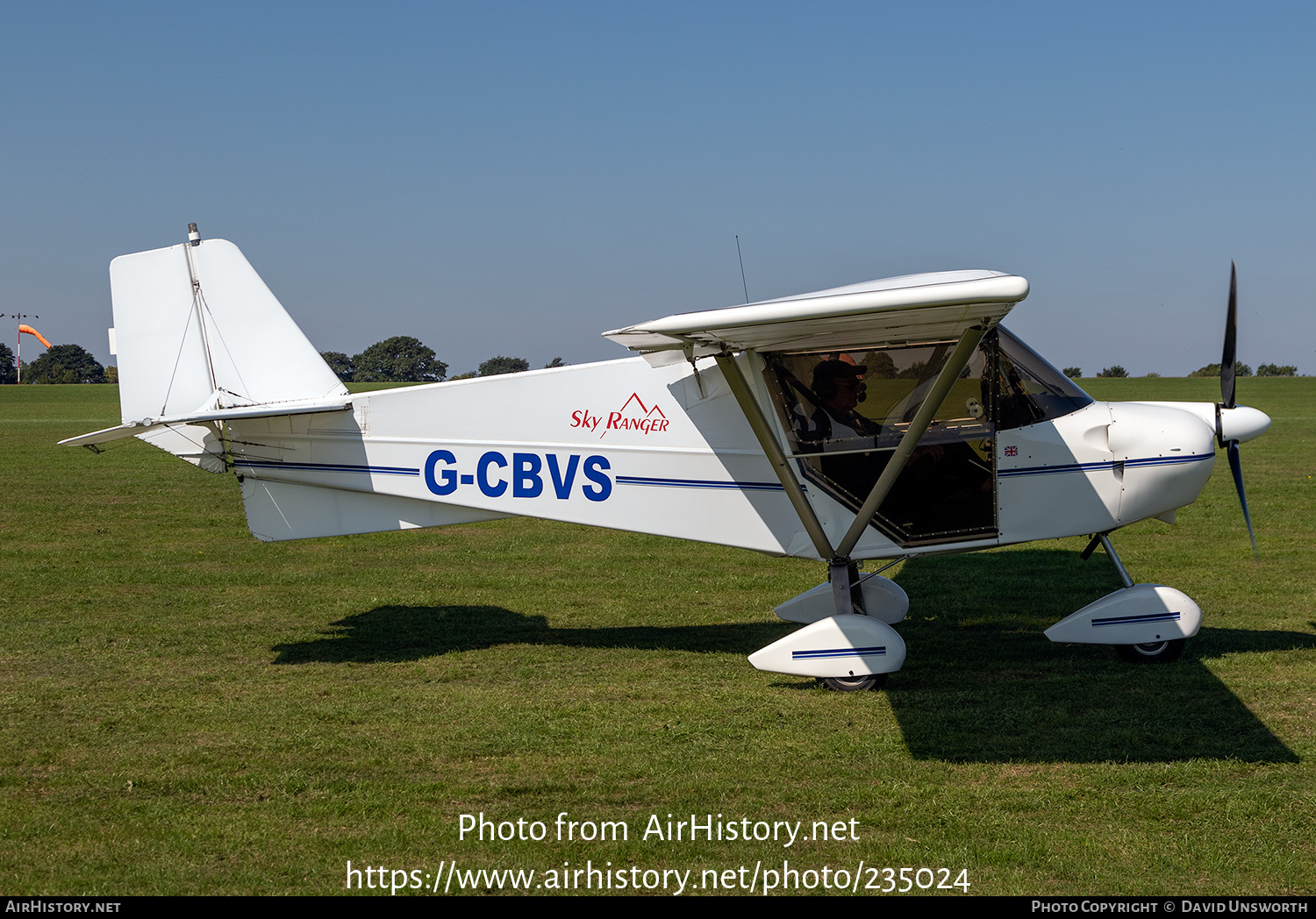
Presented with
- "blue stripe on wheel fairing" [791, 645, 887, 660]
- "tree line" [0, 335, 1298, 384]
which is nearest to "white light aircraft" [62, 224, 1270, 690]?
"blue stripe on wheel fairing" [791, 645, 887, 660]

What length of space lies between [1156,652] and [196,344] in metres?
7.34

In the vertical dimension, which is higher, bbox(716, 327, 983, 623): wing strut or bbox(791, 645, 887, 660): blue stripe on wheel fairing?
bbox(716, 327, 983, 623): wing strut

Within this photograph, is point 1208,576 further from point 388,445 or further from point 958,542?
point 388,445

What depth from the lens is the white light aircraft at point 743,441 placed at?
20.4 feet

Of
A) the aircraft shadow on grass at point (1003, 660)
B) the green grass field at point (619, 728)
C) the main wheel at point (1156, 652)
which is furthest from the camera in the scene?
the main wheel at point (1156, 652)

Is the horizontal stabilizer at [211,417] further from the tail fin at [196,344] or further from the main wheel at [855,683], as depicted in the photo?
the main wheel at [855,683]

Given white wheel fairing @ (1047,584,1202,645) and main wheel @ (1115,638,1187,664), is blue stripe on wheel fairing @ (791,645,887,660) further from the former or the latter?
main wheel @ (1115,638,1187,664)

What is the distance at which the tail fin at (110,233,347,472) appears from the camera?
7.20 meters

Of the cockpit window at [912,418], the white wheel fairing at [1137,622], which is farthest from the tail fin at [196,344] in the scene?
the white wheel fairing at [1137,622]

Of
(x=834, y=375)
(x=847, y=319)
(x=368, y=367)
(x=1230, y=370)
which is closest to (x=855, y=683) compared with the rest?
(x=834, y=375)

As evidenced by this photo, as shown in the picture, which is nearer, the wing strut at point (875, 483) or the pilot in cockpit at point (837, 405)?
the wing strut at point (875, 483)

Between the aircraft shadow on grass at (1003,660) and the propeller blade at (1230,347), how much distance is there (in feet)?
6.14

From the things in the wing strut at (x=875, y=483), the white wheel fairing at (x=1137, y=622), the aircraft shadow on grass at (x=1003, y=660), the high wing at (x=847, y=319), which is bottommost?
the aircraft shadow on grass at (x=1003, y=660)

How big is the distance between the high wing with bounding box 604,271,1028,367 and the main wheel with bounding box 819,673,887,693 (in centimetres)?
215
